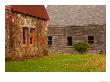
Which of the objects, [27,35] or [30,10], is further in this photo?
[30,10]

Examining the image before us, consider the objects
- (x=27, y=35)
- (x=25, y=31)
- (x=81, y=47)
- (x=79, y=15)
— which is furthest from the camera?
(x=79, y=15)

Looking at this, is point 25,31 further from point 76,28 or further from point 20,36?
point 76,28

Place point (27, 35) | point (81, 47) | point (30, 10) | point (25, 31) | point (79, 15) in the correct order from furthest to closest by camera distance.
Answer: point (79, 15) < point (81, 47) < point (30, 10) < point (27, 35) < point (25, 31)

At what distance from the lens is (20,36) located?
894 inches

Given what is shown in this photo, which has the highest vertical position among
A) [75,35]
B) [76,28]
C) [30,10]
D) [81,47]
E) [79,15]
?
[79,15]

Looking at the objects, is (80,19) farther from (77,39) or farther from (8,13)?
(8,13)

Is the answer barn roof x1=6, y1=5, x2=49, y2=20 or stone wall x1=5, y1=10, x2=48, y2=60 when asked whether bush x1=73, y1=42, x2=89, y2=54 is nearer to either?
barn roof x1=6, y1=5, x2=49, y2=20

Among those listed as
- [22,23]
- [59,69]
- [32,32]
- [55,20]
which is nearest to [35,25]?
[32,32]

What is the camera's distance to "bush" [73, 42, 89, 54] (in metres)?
34.1

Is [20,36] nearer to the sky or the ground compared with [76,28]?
nearer to the ground

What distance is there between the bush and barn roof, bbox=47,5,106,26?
246 cm

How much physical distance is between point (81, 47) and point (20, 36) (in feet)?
41.9

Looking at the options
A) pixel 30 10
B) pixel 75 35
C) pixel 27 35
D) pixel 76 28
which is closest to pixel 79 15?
pixel 76 28

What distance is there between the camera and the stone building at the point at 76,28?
36000 millimetres
